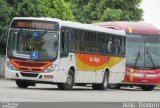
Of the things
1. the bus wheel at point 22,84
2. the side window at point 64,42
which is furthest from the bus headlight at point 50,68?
the bus wheel at point 22,84

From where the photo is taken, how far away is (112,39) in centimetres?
3675

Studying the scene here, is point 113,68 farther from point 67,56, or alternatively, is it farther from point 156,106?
point 156,106

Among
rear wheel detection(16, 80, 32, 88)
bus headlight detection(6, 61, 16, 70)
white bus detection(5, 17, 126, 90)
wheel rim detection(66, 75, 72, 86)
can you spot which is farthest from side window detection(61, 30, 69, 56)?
rear wheel detection(16, 80, 32, 88)

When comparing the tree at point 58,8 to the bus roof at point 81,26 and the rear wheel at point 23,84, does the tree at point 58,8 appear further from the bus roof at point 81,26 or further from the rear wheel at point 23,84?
the rear wheel at point 23,84

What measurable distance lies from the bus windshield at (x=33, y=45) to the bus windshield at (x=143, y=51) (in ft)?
32.7

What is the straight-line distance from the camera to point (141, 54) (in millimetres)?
39844

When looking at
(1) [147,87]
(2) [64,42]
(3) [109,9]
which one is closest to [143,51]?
(1) [147,87]

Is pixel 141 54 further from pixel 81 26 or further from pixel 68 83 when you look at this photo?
pixel 68 83

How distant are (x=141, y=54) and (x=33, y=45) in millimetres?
10850

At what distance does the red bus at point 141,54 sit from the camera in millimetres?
39156

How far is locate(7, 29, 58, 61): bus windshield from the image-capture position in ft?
98.7

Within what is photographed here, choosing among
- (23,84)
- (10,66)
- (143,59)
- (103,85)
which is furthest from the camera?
(143,59)

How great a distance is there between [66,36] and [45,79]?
2.13 meters

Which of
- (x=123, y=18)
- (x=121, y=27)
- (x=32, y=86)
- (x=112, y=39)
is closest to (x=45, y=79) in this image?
(x=32, y=86)
